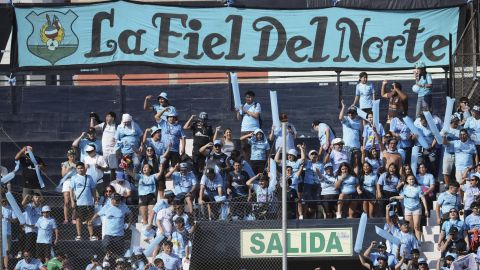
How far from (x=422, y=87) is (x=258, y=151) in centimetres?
355

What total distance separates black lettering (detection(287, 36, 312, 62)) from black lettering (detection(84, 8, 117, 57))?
3513 mm

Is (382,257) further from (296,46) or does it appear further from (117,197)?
(296,46)

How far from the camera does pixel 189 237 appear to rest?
24.6 metres

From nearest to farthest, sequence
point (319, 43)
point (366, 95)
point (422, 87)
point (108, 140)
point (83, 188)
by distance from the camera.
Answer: point (83, 188) → point (108, 140) → point (422, 87) → point (366, 95) → point (319, 43)

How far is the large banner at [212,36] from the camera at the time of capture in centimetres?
3055

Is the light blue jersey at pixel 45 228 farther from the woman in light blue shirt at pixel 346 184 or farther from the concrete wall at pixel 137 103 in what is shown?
the concrete wall at pixel 137 103

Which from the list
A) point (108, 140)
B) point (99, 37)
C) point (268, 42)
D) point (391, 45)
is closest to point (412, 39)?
point (391, 45)

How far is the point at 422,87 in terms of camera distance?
28734 millimetres

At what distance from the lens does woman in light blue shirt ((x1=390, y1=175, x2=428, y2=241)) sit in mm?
25594

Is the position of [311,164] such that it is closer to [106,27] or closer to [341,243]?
[341,243]

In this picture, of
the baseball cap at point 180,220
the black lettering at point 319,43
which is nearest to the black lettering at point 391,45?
the black lettering at point 319,43

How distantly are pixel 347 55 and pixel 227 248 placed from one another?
689 centimetres

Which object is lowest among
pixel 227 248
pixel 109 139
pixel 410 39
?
pixel 227 248

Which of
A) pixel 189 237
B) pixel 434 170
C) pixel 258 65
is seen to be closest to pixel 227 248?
pixel 189 237
